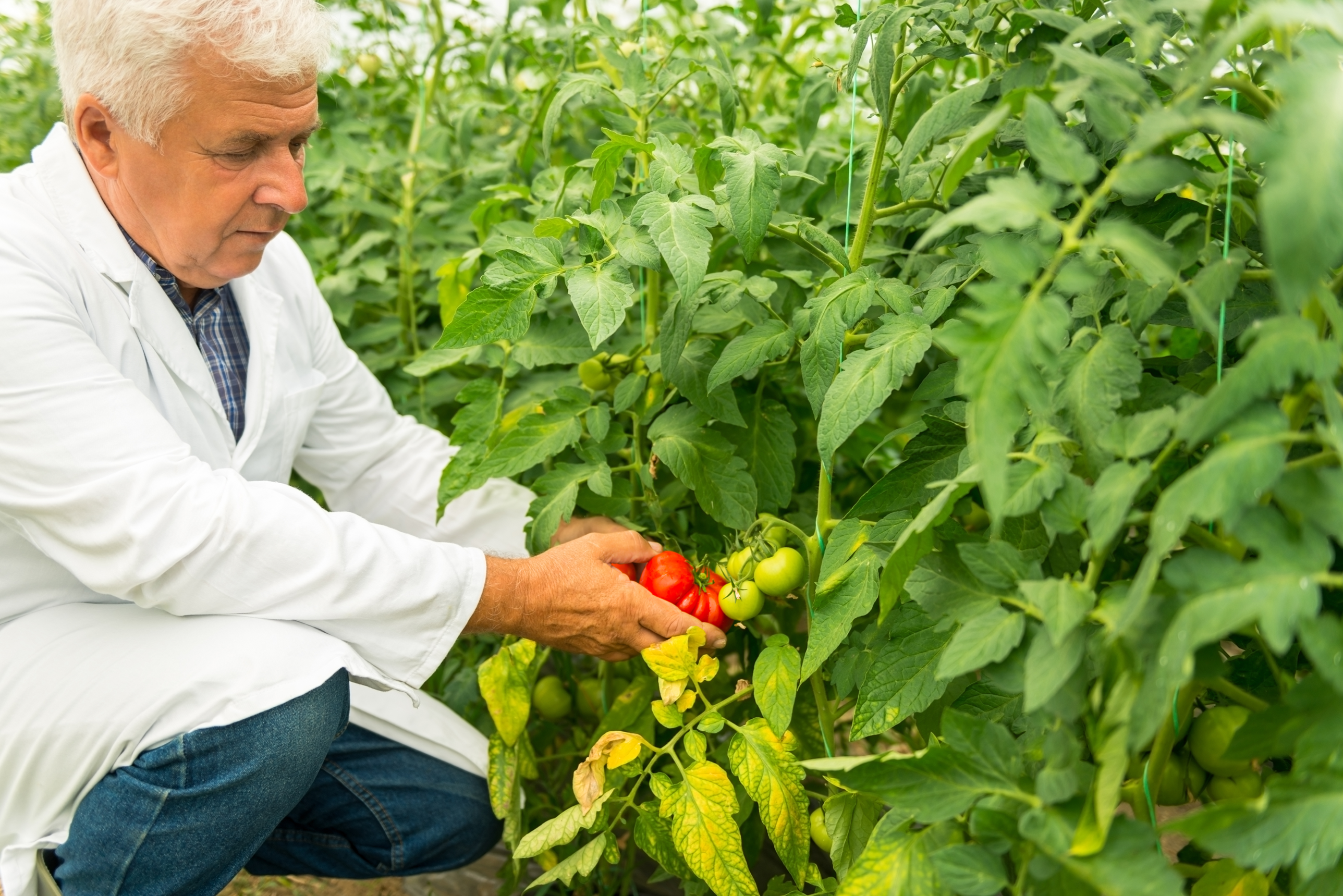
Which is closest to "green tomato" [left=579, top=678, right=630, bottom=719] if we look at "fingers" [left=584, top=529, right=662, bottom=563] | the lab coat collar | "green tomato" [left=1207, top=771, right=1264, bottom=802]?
"fingers" [left=584, top=529, right=662, bottom=563]

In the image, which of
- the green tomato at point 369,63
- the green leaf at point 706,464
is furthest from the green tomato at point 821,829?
the green tomato at point 369,63

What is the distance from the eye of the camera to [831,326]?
1136 mm

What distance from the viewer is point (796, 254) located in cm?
158

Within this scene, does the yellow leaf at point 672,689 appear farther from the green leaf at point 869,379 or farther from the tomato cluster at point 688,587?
the green leaf at point 869,379

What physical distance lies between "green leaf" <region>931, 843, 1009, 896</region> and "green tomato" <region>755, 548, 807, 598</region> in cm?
45

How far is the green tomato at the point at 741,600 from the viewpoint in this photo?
132cm

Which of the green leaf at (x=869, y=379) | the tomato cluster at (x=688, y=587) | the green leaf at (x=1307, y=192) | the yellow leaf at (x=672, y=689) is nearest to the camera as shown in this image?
the green leaf at (x=1307, y=192)

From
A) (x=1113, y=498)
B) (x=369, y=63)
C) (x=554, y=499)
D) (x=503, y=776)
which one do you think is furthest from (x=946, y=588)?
(x=369, y=63)

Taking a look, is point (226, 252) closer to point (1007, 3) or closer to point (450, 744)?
point (450, 744)

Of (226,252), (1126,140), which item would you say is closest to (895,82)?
(1126,140)

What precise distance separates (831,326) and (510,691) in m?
0.70

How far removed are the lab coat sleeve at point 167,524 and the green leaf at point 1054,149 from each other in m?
0.82

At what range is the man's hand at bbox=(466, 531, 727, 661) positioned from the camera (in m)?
Answer: 1.35

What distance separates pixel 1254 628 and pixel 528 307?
77 centimetres
